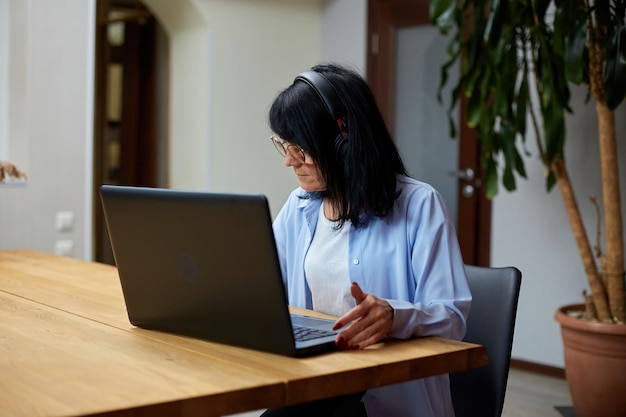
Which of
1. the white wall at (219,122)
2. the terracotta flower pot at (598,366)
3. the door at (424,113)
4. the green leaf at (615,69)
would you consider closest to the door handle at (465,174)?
the door at (424,113)

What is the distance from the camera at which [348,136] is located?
1.70m

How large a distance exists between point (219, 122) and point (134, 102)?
2.19m

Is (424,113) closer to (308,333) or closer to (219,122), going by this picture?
(219,122)

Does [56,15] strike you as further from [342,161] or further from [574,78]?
[342,161]

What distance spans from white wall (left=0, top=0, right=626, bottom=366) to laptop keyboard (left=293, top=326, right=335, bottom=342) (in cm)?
293

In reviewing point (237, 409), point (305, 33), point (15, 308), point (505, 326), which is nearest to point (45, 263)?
point (15, 308)

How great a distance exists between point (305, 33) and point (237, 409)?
4.73 m

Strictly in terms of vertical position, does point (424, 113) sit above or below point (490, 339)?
above

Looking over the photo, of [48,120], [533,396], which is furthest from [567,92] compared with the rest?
[48,120]

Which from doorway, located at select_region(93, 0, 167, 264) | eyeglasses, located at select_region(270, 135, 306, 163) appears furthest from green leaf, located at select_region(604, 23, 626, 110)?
doorway, located at select_region(93, 0, 167, 264)

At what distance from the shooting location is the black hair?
1.70 meters

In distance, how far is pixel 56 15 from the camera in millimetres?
4219

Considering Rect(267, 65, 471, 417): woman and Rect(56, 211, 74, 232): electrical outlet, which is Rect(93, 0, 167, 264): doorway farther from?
Rect(267, 65, 471, 417): woman

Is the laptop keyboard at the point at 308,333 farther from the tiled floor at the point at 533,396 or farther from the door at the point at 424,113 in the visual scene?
the door at the point at 424,113
